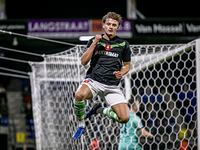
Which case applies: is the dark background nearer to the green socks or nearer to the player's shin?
the green socks

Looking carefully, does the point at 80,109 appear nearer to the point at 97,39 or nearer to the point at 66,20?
the point at 97,39

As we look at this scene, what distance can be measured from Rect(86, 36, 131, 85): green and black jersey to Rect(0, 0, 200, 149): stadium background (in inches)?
169

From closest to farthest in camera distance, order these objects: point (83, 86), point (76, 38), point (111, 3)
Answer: point (83, 86) → point (76, 38) → point (111, 3)

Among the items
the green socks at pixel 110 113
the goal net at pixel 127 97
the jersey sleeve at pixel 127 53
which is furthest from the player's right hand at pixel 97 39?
the goal net at pixel 127 97

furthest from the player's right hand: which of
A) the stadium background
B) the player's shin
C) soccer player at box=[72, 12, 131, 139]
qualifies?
the stadium background

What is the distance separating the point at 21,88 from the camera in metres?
9.76

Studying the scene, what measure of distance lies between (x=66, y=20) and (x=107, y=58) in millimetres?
4715

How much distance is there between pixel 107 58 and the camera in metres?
2.49

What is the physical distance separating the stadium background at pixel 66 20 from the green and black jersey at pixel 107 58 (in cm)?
430

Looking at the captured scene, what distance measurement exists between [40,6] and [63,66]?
5919mm

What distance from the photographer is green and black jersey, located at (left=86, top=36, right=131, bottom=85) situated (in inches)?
97.9

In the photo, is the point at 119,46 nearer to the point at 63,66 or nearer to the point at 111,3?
the point at 63,66

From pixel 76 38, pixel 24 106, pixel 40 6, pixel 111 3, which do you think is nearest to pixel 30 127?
pixel 24 106

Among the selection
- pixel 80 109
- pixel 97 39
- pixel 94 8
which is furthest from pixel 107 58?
pixel 94 8
